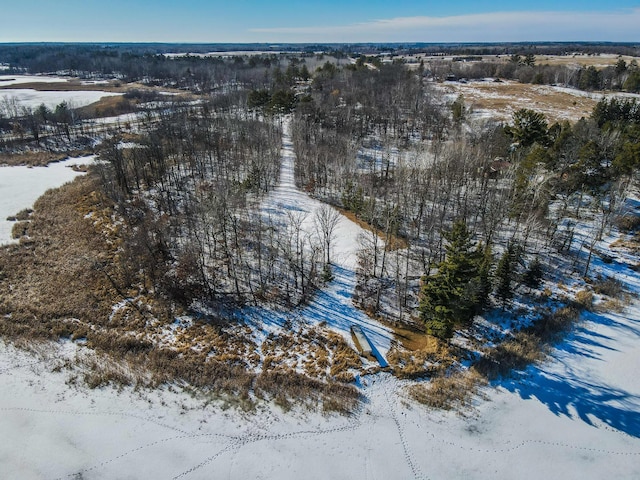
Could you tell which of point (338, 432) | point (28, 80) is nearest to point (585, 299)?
point (338, 432)

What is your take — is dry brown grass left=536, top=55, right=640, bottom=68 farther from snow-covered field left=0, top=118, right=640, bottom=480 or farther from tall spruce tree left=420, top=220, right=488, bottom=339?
snow-covered field left=0, top=118, right=640, bottom=480

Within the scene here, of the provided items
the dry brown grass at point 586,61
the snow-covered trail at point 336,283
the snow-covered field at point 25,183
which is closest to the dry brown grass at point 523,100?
the dry brown grass at point 586,61

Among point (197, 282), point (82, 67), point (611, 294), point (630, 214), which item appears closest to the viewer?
point (611, 294)

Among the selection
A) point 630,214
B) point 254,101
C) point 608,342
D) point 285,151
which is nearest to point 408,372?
point 608,342

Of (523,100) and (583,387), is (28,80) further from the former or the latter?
(583,387)

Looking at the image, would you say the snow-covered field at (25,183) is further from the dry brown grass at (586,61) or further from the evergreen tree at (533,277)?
the dry brown grass at (586,61)

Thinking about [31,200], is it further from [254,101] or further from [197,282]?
[254,101]
